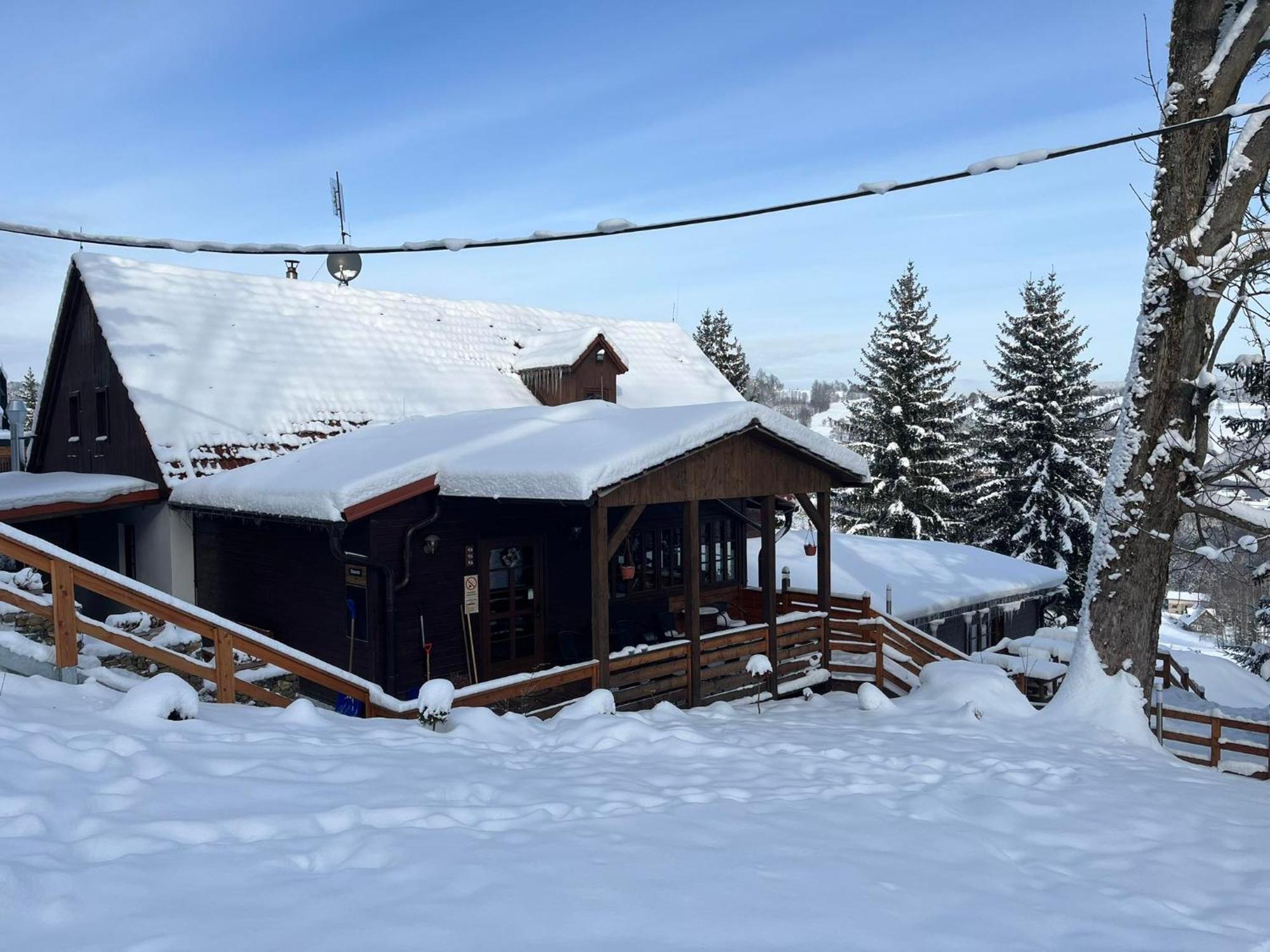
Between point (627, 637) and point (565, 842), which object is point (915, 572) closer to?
point (627, 637)

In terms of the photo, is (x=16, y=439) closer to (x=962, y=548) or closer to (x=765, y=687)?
(x=765, y=687)

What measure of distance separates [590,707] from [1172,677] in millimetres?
12831

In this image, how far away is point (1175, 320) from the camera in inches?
384

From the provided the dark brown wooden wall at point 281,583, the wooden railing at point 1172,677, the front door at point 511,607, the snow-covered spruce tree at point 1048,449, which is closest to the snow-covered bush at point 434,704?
the dark brown wooden wall at point 281,583

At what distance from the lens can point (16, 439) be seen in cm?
2155

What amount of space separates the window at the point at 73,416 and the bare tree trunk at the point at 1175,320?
17.0 meters

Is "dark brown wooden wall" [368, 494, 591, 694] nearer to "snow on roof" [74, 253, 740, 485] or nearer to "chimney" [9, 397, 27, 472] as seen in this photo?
"snow on roof" [74, 253, 740, 485]

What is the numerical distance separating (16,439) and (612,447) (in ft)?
63.4

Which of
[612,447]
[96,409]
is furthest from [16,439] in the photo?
[612,447]

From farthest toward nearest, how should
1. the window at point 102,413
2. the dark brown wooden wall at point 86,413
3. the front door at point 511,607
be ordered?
1. the window at point 102,413
2. the dark brown wooden wall at point 86,413
3. the front door at point 511,607

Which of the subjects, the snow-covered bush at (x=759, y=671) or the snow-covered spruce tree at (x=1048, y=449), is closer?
the snow-covered bush at (x=759, y=671)

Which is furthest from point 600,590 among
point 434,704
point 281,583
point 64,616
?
point 281,583

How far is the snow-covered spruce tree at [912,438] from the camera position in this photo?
3050 cm

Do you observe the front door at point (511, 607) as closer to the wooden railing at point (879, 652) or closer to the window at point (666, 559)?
the window at point (666, 559)
